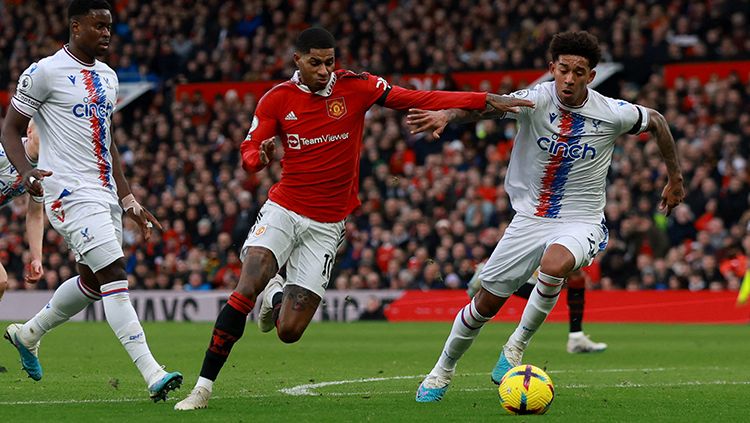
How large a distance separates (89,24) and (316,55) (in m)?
1.61

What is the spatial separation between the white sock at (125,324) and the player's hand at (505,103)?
283 centimetres

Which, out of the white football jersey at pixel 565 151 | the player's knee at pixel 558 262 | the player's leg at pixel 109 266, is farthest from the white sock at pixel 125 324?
the white football jersey at pixel 565 151

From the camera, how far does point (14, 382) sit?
429 inches

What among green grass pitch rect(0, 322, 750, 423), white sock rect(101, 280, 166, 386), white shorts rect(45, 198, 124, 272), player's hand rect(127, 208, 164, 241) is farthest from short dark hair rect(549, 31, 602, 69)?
white sock rect(101, 280, 166, 386)

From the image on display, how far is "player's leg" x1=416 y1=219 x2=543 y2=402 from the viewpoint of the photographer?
953 centimetres

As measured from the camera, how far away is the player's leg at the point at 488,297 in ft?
31.3

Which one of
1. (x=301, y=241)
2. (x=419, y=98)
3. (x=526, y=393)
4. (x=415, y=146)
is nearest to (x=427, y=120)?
(x=419, y=98)

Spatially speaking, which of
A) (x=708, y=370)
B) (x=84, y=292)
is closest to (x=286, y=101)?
(x=84, y=292)

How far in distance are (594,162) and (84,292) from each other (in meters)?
3.99

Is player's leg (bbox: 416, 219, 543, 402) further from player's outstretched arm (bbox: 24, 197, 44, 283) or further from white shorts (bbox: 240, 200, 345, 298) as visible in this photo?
player's outstretched arm (bbox: 24, 197, 44, 283)

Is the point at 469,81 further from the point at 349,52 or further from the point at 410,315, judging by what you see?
the point at 410,315

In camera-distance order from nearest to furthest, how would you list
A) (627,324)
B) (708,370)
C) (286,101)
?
(286,101) → (708,370) → (627,324)

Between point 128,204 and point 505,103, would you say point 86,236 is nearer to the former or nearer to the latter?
point 128,204

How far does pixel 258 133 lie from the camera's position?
8977 millimetres
